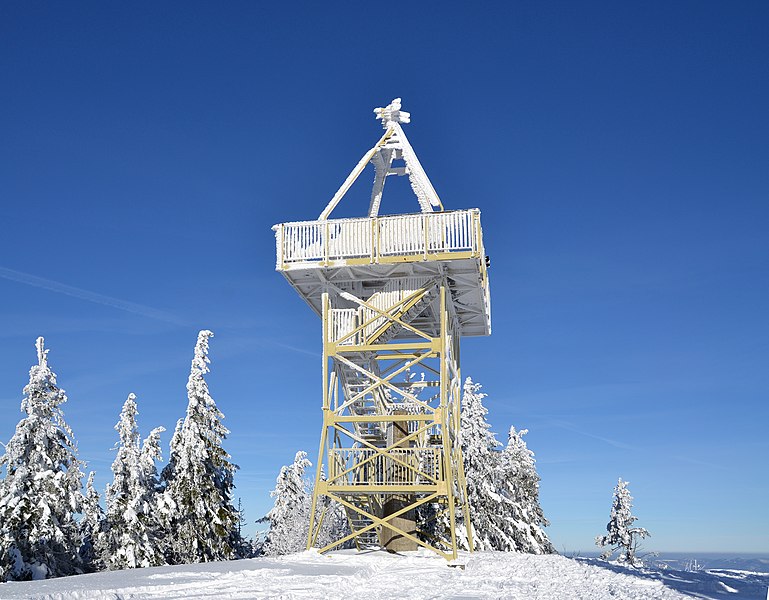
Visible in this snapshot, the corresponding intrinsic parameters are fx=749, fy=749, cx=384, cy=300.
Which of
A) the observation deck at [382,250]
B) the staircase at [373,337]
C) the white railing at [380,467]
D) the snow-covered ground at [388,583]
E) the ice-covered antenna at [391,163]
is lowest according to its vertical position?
the snow-covered ground at [388,583]

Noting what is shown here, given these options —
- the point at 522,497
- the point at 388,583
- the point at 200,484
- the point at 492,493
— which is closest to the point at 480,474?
the point at 492,493

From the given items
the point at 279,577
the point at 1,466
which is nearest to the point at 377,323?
the point at 279,577

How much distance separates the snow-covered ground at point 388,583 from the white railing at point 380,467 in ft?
12.5

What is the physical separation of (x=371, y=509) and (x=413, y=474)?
8.14ft

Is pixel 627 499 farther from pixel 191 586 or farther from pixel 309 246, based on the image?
pixel 191 586

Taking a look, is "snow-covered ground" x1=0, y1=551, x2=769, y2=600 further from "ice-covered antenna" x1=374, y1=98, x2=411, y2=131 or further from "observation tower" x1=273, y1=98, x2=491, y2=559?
"ice-covered antenna" x1=374, y1=98, x2=411, y2=131

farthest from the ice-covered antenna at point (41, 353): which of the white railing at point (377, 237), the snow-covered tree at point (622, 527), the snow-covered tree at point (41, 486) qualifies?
the snow-covered tree at point (622, 527)

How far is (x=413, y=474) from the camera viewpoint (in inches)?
797

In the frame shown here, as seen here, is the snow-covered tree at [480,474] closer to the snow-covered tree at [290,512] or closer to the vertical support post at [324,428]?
the snow-covered tree at [290,512]

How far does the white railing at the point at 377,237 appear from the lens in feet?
66.3

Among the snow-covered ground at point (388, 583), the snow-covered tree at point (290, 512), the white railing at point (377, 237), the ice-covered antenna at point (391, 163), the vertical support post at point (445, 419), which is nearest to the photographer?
the snow-covered ground at point (388, 583)

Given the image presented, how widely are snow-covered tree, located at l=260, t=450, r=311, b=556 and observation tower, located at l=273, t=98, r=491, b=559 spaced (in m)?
18.7

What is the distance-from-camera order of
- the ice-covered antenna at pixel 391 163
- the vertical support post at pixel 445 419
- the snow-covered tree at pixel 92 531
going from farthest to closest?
1. the snow-covered tree at pixel 92 531
2. the ice-covered antenna at pixel 391 163
3. the vertical support post at pixel 445 419

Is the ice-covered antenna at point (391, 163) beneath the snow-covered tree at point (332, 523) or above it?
above
